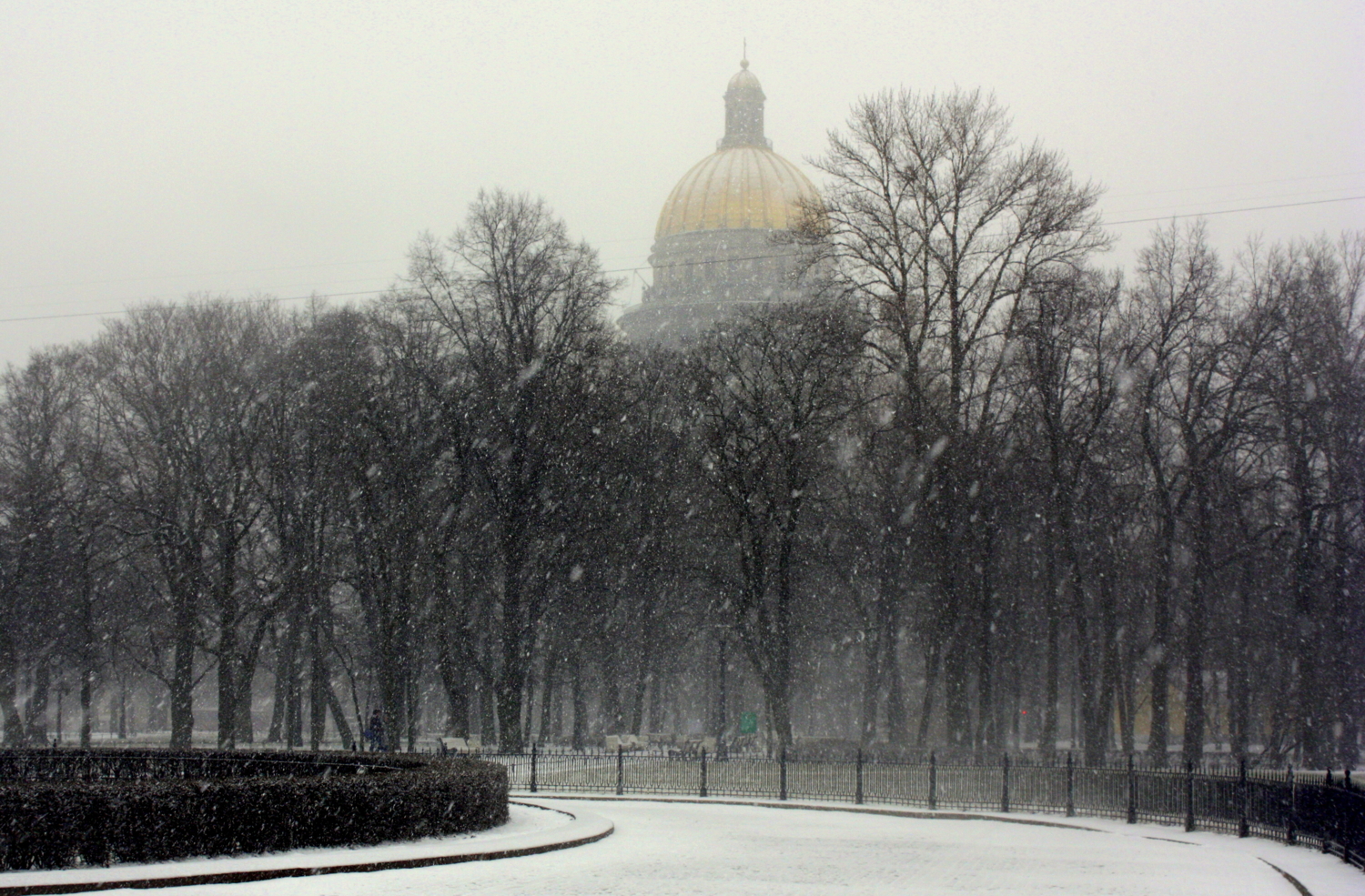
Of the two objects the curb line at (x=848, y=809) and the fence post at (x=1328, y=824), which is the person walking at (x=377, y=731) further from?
the fence post at (x=1328, y=824)

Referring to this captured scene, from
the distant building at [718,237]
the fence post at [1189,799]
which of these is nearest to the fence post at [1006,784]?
the fence post at [1189,799]

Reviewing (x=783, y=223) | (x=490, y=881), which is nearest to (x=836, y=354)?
(x=490, y=881)

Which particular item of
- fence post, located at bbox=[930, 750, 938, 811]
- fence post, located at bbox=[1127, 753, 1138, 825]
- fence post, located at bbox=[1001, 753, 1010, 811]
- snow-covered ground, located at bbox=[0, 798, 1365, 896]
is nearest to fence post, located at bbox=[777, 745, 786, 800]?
fence post, located at bbox=[930, 750, 938, 811]

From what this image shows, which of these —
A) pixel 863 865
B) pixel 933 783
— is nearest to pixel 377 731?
pixel 933 783

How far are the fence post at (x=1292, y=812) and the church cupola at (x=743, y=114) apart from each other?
89.1m

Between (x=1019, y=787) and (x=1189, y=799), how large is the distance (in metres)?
4.06

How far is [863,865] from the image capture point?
53.4ft

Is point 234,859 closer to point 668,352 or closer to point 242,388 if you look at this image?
point 242,388

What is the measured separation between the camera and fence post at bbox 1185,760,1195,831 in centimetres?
2220

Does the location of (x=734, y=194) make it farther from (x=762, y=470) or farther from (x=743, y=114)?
(x=762, y=470)

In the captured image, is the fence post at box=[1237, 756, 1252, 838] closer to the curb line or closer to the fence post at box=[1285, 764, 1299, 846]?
the fence post at box=[1285, 764, 1299, 846]

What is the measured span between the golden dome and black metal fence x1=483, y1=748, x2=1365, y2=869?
64151 mm

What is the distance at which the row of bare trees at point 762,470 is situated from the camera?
111 feet

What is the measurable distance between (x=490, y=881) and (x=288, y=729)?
1180 inches
